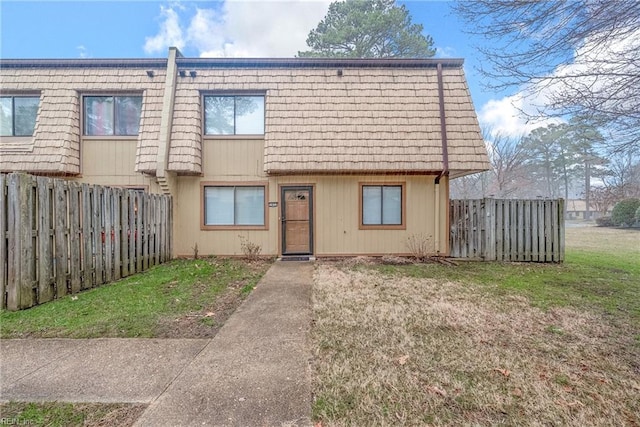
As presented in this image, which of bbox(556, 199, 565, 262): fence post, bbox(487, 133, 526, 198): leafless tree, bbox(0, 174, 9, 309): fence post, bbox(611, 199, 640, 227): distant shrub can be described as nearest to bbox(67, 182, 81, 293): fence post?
bbox(0, 174, 9, 309): fence post

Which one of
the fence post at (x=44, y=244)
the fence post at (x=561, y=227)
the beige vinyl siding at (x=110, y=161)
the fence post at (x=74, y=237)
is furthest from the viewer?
the beige vinyl siding at (x=110, y=161)

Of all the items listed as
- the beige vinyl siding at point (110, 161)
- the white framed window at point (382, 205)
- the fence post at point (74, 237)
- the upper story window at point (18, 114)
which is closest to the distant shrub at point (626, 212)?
the white framed window at point (382, 205)

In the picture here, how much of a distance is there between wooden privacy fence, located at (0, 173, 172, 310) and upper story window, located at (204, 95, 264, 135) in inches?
122

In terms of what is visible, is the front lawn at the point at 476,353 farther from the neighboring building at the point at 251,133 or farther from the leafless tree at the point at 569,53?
the neighboring building at the point at 251,133

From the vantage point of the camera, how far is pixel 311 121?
27.8 feet

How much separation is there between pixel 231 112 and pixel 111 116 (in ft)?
11.7

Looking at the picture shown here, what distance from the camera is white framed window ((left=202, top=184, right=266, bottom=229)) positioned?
872 centimetres

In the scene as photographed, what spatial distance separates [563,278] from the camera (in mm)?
6219

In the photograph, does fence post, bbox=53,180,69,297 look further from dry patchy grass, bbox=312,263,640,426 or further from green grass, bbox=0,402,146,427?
dry patchy grass, bbox=312,263,640,426

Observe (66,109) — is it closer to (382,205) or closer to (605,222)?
(382,205)

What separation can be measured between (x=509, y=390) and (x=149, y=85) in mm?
10595

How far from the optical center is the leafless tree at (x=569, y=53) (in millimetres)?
3510

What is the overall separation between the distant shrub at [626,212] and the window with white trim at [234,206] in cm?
2363

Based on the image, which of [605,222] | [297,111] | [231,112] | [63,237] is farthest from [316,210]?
[605,222]
